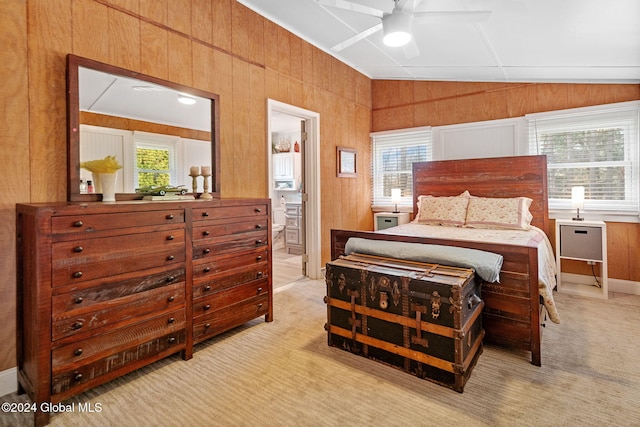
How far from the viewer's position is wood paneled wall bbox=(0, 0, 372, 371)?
2035 millimetres

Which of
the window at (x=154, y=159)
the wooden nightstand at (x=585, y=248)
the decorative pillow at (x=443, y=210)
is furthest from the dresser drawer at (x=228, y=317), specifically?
the wooden nightstand at (x=585, y=248)

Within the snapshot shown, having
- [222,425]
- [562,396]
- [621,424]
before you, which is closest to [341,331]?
[222,425]

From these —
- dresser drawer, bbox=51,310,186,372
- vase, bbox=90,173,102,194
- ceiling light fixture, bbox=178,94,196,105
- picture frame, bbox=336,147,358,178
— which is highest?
ceiling light fixture, bbox=178,94,196,105

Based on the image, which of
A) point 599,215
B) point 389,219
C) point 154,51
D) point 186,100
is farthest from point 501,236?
point 154,51

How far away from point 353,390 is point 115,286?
5.24 feet

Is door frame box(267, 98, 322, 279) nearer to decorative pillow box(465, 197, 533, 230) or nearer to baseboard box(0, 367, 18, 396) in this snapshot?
decorative pillow box(465, 197, 533, 230)

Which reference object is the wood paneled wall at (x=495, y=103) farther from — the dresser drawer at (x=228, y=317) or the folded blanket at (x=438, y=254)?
the dresser drawer at (x=228, y=317)

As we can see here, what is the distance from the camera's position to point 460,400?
6.12ft

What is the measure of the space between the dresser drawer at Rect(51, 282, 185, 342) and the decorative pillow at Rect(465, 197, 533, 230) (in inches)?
130

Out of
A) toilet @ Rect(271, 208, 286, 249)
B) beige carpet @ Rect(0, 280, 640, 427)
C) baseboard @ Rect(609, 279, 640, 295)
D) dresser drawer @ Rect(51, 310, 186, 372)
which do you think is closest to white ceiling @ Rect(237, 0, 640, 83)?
baseboard @ Rect(609, 279, 640, 295)

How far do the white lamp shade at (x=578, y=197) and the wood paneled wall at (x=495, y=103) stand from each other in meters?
0.49

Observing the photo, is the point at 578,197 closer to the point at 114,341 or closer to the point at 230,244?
Result: the point at 230,244

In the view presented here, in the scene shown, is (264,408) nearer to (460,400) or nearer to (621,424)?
(460,400)

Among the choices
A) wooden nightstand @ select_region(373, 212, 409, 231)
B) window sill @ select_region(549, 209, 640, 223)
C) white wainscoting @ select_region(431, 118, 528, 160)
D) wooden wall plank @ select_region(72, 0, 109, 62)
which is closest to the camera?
wooden wall plank @ select_region(72, 0, 109, 62)
